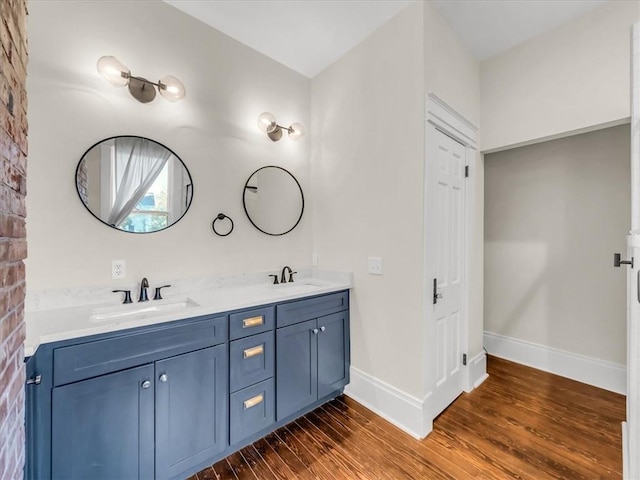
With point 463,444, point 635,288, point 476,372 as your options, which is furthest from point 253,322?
point 476,372

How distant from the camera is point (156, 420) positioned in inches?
52.3

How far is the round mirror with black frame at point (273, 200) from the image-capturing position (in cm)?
228

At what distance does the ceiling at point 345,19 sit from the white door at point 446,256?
84cm

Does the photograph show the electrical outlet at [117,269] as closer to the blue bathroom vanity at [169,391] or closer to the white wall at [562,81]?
the blue bathroom vanity at [169,391]

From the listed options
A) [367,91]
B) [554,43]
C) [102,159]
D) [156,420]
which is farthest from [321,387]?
[554,43]

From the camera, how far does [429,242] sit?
1.87m

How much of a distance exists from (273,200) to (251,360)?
130 centimetres

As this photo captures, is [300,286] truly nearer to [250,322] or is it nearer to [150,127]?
[250,322]

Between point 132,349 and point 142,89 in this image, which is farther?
point 142,89

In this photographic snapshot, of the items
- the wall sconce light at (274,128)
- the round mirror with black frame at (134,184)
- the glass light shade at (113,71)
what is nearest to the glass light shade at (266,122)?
the wall sconce light at (274,128)

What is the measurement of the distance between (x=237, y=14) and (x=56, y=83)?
121 cm

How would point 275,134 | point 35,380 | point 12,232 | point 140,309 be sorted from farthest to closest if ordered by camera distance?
point 275,134, point 140,309, point 35,380, point 12,232

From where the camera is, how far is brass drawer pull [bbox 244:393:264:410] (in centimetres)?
164

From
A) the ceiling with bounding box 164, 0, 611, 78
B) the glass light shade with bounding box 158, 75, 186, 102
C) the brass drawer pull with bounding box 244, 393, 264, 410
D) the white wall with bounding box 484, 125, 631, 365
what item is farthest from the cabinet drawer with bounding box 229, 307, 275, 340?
the white wall with bounding box 484, 125, 631, 365
